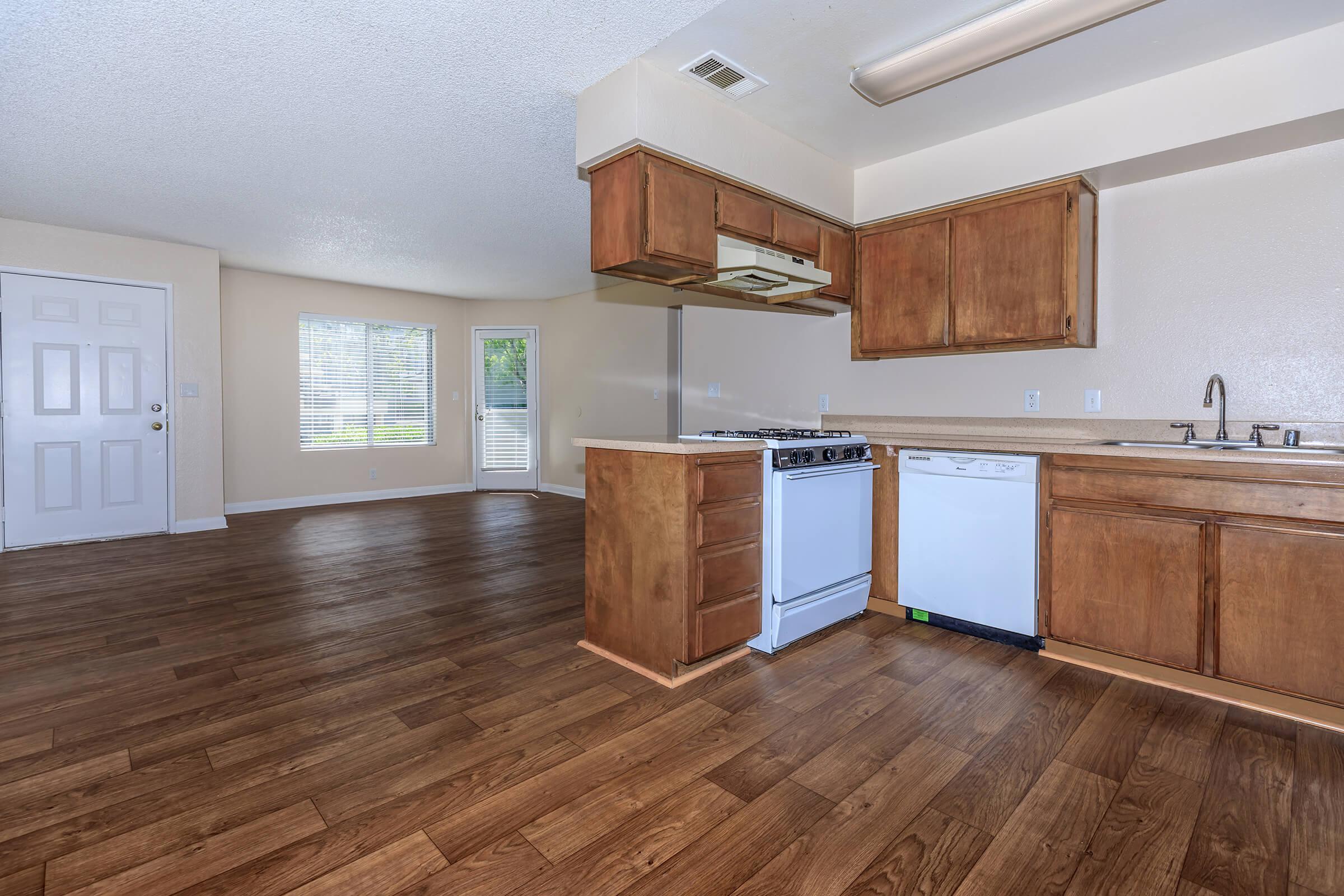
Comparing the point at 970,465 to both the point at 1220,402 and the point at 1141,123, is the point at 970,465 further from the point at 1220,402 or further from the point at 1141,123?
the point at 1141,123

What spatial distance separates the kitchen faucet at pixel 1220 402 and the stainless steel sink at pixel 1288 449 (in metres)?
0.11

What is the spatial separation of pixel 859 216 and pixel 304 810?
149 inches

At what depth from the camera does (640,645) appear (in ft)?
8.79

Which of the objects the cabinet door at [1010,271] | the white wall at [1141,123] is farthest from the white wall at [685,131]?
the cabinet door at [1010,271]

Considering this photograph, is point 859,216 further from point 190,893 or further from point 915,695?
point 190,893

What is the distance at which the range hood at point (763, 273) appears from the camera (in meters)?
2.99

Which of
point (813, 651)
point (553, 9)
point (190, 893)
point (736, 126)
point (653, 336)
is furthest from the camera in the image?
point (653, 336)

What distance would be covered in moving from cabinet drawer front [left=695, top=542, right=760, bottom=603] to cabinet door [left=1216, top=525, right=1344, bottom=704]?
1715mm

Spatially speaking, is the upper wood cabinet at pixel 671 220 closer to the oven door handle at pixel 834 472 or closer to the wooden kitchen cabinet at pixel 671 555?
the wooden kitchen cabinet at pixel 671 555

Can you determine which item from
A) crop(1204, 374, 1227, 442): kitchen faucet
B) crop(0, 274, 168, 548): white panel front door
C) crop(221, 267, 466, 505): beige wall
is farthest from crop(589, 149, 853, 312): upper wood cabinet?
crop(221, 267, 466, 505): beige wall

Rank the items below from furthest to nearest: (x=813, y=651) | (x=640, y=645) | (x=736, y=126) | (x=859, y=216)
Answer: (x=859, y=216) → (x=736, y=126) → (x=813, y=651) → (x=640, y=645)

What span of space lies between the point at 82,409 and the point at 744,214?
5.48 m

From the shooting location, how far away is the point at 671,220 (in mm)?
2768

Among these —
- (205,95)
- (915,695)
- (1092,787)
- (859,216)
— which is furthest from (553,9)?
(1092,787)
